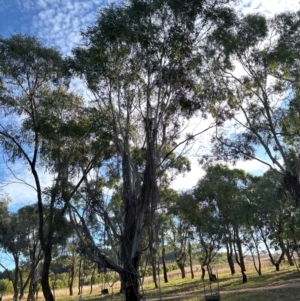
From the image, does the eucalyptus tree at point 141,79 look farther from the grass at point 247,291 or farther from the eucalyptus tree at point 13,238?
the eucalyptus tree at point 13,238

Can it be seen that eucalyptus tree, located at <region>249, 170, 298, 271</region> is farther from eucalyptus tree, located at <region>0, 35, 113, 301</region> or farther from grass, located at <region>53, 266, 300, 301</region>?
eucalyptus tree, located at <region>0, 35, 113, 301</region>

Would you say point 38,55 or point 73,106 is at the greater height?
point 38,55

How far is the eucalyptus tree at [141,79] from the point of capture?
11289 millimetres

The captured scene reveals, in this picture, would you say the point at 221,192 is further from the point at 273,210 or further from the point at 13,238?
the point at 13,238

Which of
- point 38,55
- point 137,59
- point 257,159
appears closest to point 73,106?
point 38,55

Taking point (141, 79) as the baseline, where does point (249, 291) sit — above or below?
below

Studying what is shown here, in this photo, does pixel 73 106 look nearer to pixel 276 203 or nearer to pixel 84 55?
pixel 84 55

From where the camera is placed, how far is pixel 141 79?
512 inches

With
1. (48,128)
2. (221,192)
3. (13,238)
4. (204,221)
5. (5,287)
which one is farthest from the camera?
(5,287)

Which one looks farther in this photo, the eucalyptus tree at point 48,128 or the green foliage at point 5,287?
the green foliage at point 5,287

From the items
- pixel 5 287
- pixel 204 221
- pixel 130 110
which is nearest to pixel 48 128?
pixel 130 110

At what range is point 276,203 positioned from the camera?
18500mm

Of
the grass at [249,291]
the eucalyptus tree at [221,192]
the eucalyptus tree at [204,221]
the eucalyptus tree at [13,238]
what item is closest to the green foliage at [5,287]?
the eucalyptus tree at [13,238]

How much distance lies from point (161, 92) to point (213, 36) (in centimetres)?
272
